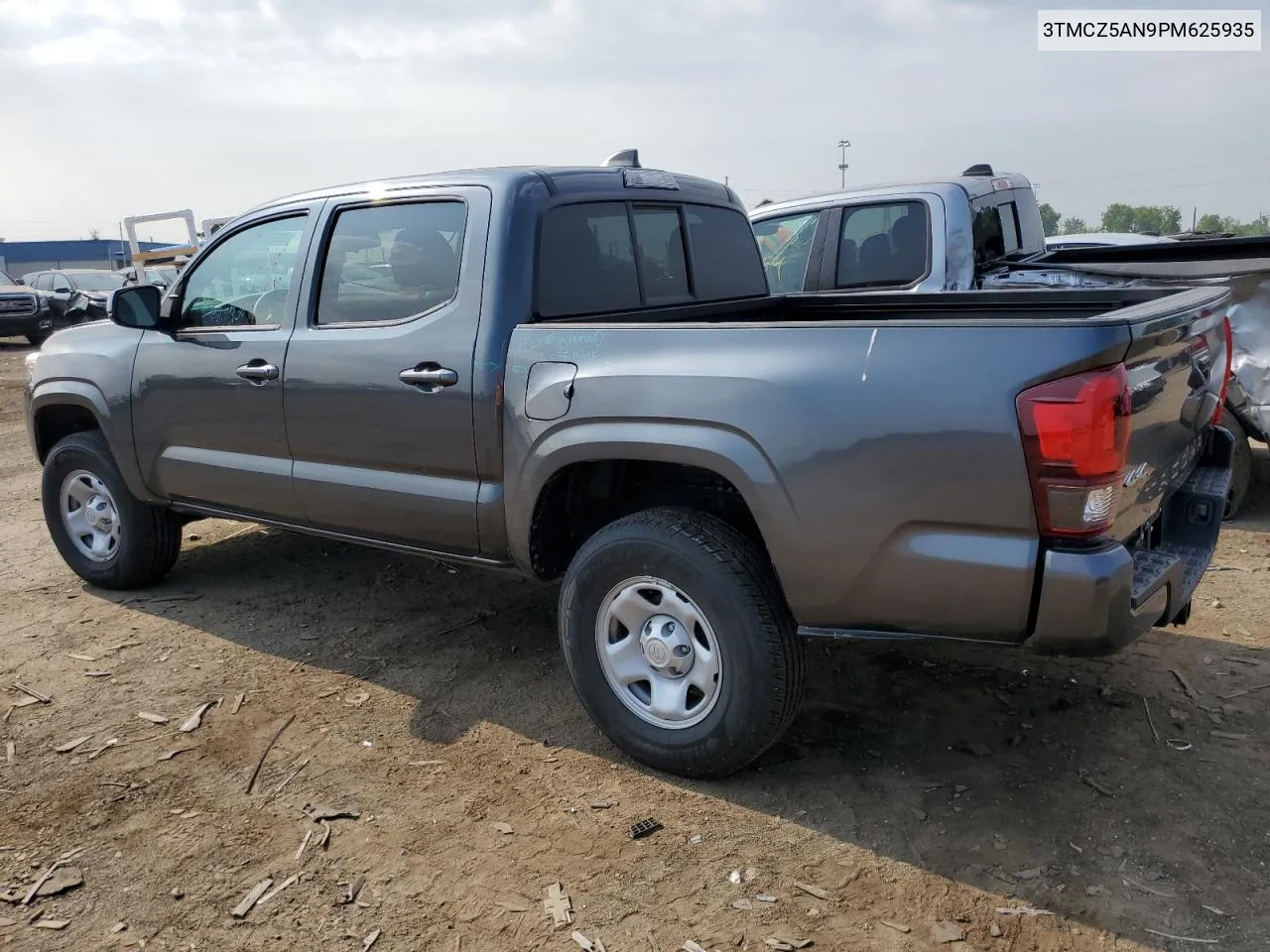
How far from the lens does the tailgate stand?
254 cm

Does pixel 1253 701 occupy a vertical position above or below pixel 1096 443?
below

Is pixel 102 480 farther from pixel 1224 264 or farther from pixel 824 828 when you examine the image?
pixel 1224 264

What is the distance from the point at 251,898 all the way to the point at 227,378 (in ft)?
7.64

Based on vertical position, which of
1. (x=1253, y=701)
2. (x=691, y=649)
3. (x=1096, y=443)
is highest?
(x=1096, y=443)

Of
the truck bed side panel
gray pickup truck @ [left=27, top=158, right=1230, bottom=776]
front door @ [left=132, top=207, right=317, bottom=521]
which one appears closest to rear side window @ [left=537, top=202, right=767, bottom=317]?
gray pickup truck @ [left=27, top=158, right=1230, bottom=776]

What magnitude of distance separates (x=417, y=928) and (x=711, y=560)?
1291 millimetres

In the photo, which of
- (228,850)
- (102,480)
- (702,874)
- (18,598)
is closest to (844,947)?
(702,874)

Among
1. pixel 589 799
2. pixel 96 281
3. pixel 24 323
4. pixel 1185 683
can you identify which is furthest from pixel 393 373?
pixel 96 281

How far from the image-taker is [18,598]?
204 inches

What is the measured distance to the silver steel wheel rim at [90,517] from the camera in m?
5.15

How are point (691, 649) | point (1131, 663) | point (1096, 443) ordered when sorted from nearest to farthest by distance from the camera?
point (1096, 443) < point (691, 649) < point (1131, 663)

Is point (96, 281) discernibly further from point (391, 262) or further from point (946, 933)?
point (946, 933)

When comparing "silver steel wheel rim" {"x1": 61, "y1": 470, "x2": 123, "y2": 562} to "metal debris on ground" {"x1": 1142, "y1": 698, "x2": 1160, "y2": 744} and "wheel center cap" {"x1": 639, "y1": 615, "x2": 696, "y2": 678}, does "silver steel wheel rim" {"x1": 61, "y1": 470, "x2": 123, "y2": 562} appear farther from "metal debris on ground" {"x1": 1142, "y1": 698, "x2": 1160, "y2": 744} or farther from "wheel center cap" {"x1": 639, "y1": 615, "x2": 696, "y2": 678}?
"metal debris on ground" {"x1": 1142, "y1": 698, "x2": 1160, "y2": 744}

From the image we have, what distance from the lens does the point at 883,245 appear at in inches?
249
